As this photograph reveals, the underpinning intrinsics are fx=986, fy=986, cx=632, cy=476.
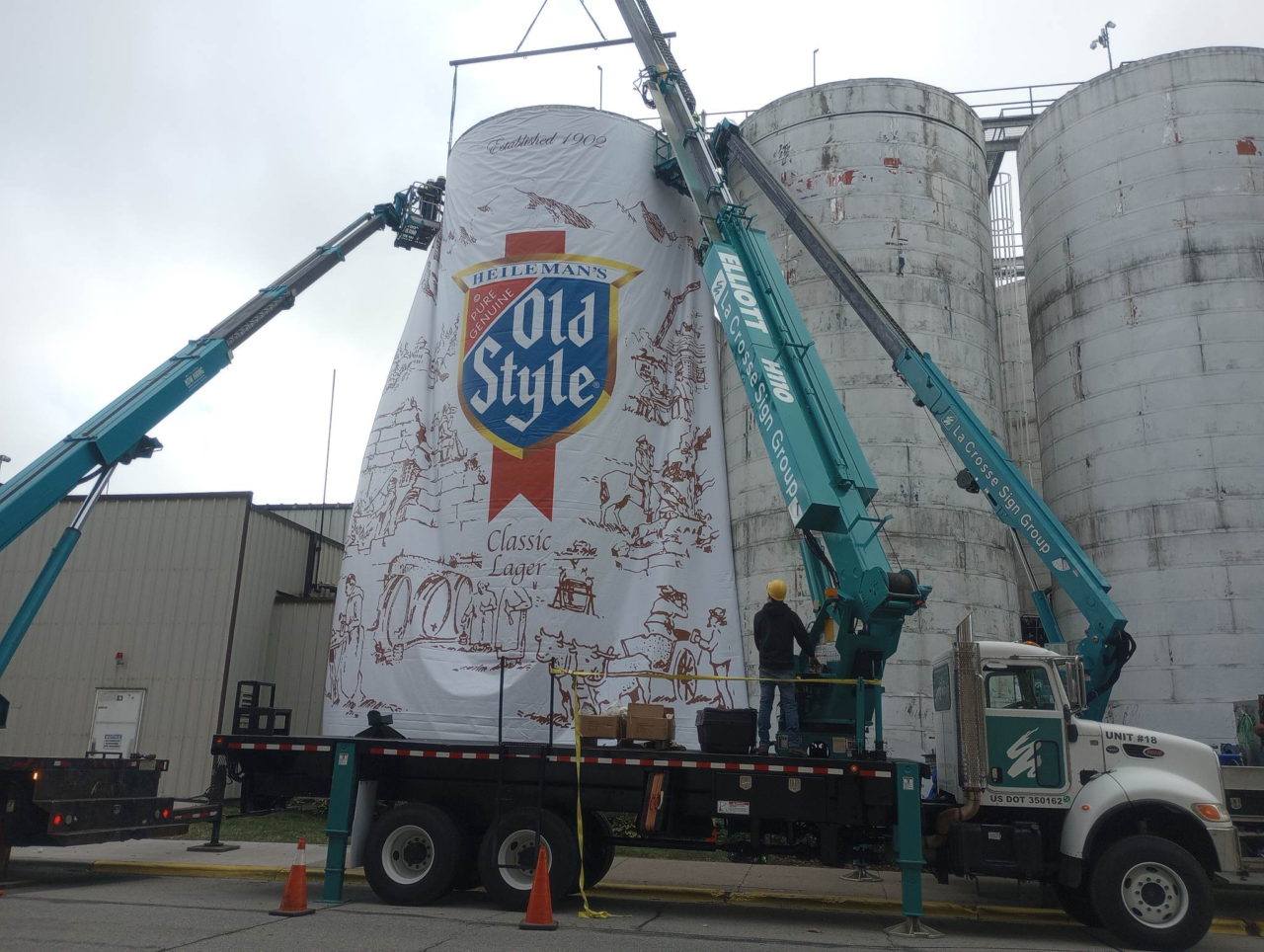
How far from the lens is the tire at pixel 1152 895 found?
941cm

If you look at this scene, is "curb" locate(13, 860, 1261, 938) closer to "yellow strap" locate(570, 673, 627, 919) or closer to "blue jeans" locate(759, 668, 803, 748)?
"yellow strap" locate(570, 673, 627, 919)

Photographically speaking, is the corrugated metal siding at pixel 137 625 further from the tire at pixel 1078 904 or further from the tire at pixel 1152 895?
the tire at pixel 1152 895

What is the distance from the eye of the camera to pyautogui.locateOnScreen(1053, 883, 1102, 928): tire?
10.2 meters

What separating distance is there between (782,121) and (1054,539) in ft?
39.5

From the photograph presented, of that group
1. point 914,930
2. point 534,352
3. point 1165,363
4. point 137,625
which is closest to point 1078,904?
point 914,930

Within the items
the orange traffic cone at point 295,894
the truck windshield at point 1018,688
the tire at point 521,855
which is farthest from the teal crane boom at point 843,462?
the orange traffic cone at point 295,894

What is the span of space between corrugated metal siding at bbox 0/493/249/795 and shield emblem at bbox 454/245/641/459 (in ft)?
21.5

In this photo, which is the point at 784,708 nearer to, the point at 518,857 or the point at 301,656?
the point at 518,857

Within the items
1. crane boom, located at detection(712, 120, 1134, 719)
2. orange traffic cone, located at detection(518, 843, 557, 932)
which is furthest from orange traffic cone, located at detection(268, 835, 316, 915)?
crane boom, located at detection(712, 120, 1134, 719)

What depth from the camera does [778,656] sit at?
11.2m

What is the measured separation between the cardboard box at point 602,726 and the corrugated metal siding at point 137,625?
12766 millimetres

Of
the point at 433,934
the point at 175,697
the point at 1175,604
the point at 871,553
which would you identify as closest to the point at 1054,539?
the point at 871,553

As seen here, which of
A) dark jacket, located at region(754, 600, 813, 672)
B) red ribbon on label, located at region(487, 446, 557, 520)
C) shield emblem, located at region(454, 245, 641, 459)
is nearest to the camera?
dark jacket, located at region(754, 600, 813, 672)

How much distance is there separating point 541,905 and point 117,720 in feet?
50.7
